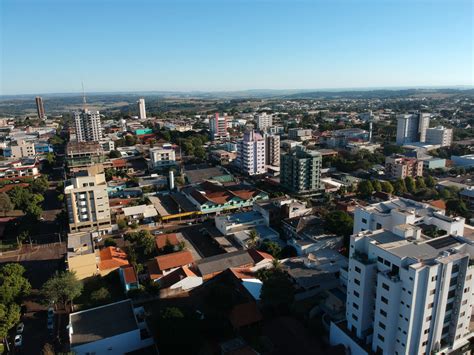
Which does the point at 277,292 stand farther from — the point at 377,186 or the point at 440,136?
the point at 440,136

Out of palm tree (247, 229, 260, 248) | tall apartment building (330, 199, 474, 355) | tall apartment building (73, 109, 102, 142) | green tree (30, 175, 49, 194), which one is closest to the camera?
tall apartment building (330, 199, 474, 355)

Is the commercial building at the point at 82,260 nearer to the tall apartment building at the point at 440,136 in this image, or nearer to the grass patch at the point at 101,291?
the grass patch at the point at 101,291

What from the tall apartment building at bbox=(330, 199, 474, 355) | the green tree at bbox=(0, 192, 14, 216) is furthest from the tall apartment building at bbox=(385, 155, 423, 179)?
the green tree at bbox=(0, 192, 14, 216)

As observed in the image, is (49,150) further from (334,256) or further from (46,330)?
(334,256)

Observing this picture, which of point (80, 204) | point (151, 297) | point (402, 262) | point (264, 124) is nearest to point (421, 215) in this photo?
point (402, 262)

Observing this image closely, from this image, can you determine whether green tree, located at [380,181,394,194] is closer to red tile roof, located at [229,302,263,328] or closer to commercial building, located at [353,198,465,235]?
commercial building, located at [353,198,465,235]

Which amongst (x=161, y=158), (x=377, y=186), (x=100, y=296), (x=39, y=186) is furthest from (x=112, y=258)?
(x=161, y=158)
